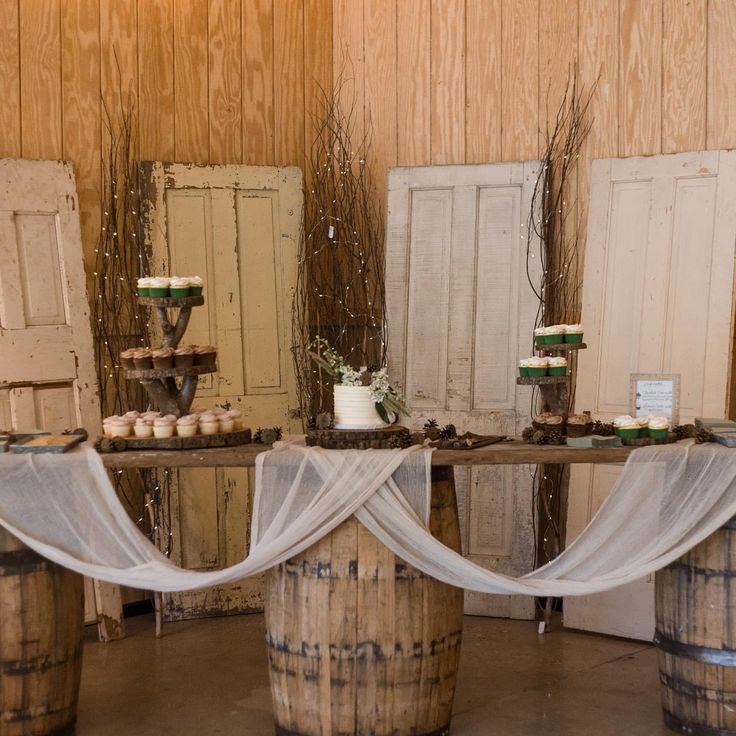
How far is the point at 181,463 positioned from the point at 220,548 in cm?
174

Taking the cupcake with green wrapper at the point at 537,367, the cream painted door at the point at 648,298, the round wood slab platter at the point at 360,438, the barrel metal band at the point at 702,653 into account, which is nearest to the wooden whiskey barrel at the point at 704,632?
the barrel metal band at the point at 702,653

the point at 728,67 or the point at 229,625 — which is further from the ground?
the point at 728,67

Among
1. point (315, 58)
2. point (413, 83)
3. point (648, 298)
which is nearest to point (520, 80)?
point (413, 83)

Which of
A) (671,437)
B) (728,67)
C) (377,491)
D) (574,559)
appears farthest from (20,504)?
(728,67)

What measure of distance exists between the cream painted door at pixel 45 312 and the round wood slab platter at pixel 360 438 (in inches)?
65.9

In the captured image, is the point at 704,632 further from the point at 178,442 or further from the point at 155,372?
the point at 155,372

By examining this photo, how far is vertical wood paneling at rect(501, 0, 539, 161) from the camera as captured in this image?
208 inches

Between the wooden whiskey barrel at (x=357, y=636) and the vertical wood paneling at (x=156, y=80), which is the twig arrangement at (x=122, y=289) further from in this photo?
the wooden whiskey barrel at (x=357, y=636)

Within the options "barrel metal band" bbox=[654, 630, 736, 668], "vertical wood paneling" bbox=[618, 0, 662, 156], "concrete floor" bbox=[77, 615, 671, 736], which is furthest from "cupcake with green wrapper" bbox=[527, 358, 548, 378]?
"vertical wood paneling" bbox=[618, 0, 662, 156]

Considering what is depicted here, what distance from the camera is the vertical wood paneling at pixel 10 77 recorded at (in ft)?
15.8

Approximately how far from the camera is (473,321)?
17.1ft

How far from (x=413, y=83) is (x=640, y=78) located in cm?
109

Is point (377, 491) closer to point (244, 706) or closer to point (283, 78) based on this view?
point (244, 706)

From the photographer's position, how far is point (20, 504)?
3523 mm
